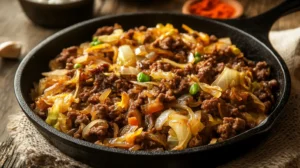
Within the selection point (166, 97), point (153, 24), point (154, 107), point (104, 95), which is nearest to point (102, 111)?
point (104, 95)

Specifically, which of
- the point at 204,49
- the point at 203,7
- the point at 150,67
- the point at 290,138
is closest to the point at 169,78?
the point at 150,67

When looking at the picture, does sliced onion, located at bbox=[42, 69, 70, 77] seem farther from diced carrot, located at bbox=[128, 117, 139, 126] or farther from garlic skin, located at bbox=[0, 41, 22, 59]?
garlic skin, located at bbox=[0, 41, 22, 59]

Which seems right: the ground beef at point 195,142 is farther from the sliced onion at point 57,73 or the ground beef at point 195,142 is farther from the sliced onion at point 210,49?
the sliced onion at point 57,73

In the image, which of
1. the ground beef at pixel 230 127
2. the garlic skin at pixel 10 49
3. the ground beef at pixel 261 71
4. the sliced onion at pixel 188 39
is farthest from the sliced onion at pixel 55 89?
the ground beef at pixel 261 71

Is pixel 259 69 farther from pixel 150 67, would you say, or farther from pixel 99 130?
pixel 99 130

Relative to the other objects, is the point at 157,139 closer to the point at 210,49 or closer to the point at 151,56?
the point at 151,56
